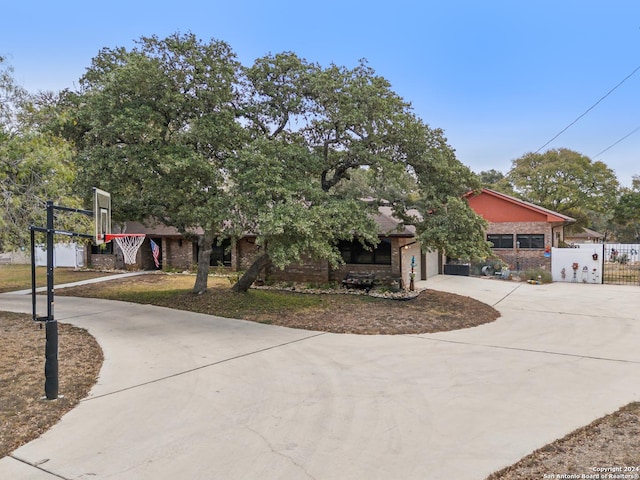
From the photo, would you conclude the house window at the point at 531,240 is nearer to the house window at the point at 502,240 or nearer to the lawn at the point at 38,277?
the house window at the point at 502,240

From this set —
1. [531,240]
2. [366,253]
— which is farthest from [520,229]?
[366,253]

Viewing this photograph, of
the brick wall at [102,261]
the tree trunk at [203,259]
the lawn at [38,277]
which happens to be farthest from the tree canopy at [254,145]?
the brick wall at [102,261]

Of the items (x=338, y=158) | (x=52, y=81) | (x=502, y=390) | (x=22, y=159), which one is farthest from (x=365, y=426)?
(x=52, y=81)

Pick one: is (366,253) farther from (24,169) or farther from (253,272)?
(24,169)

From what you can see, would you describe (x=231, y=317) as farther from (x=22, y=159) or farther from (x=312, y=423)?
(x=312, y=423)

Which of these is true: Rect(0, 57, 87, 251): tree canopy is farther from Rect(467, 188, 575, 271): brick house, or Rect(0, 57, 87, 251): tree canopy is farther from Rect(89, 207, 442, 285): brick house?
Rect(467, 188, 575, 271): brick house

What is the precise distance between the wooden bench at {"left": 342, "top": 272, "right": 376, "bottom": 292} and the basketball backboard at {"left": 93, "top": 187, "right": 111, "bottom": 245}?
400 inches

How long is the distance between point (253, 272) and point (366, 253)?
5287 mm

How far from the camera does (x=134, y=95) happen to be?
10.2m

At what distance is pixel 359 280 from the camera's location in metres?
15.9

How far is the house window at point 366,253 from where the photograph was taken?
53.4 feet

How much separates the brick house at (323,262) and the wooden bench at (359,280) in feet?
1.29

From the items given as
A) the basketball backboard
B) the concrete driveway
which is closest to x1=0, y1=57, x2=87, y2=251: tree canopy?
the basketball backboard

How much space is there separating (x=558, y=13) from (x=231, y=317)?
14365 millimetres
